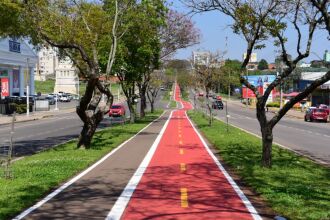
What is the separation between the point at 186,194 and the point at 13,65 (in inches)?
2594

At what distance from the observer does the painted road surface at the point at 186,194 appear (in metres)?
9.61

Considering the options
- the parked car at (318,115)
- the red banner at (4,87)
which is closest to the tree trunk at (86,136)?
the parked car at (318,115)

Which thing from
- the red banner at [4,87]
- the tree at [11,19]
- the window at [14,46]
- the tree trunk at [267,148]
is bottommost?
the tree trunk at [267,148]

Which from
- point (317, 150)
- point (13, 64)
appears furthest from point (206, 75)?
point (13, 64)

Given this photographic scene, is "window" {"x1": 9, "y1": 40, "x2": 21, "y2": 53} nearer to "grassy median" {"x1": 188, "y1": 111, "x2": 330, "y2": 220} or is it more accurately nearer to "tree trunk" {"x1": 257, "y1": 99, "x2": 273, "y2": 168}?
"grassy median" {"x1": 188, "y1": 111, "x2": 330, "y2": 220}

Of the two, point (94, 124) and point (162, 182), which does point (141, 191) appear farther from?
point (94, 124)

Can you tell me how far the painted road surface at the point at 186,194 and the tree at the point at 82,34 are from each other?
4.62 m

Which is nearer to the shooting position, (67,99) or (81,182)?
(81,182)

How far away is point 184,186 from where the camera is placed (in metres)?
12.9

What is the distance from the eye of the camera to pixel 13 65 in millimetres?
73625

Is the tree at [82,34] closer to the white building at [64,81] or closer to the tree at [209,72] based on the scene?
the tree at [209,72]

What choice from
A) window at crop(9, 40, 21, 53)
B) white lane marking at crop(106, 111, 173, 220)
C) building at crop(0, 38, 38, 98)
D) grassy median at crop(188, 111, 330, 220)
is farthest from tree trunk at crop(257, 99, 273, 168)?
window at crop(9, 40, 21, 53)

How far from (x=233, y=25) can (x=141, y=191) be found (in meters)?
7.55

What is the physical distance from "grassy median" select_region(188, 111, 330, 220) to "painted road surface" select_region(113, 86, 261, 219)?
55 centimetres
